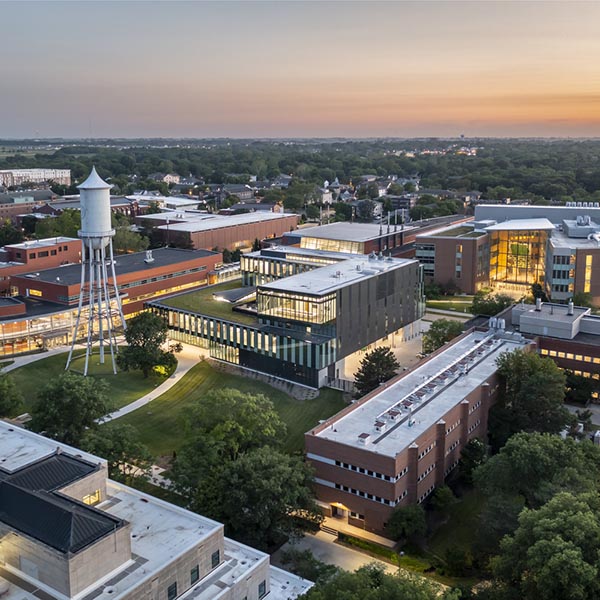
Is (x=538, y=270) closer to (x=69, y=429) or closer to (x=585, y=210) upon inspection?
(x=585, y=210)

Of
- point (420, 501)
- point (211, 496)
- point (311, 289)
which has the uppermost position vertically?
point (311, 289)

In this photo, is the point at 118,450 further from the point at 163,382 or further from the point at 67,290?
the point at 67,290

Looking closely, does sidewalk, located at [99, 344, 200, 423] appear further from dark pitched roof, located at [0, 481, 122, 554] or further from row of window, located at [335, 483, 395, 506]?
dark pitched roof, located at [0, 481, 122, 554]

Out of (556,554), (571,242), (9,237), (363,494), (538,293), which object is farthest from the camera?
(9,237)

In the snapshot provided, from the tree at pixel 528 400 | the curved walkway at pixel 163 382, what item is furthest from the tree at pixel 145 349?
the tree at pixel 528 400

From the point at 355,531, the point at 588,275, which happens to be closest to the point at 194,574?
the point at 355,531

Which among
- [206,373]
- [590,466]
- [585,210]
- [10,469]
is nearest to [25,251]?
[206,373]
